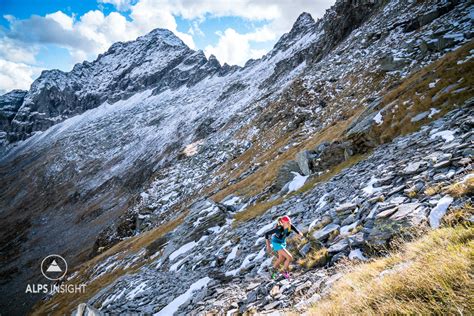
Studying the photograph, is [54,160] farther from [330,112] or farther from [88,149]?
[330,112]

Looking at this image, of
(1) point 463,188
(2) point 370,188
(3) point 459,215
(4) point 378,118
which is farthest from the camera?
(4) point 378,118

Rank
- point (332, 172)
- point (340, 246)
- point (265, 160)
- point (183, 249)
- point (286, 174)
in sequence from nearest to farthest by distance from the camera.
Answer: point (340, 246), point (332, 172), point (183, 249), point (286, 174), point (265, 160)

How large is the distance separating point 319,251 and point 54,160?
234090 mm

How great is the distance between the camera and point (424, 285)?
340cm

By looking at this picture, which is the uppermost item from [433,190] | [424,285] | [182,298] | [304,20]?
[304,20]

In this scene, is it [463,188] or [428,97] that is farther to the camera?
[428,97]

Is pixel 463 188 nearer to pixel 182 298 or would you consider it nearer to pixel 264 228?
pixel 264 228

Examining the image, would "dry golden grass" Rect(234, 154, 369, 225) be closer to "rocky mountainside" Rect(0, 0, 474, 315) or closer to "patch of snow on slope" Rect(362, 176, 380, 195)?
"rocky mountainside" Rect(0, 0, 474, 315)

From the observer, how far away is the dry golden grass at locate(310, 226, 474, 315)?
9.96 feet

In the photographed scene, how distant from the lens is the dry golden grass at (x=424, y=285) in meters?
3.04

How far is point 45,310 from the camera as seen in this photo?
4762 centimetres

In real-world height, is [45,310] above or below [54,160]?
below

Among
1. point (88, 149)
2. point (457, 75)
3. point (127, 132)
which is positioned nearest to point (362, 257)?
point (457, 75)

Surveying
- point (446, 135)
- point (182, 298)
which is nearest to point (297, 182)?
point (446, 135)
